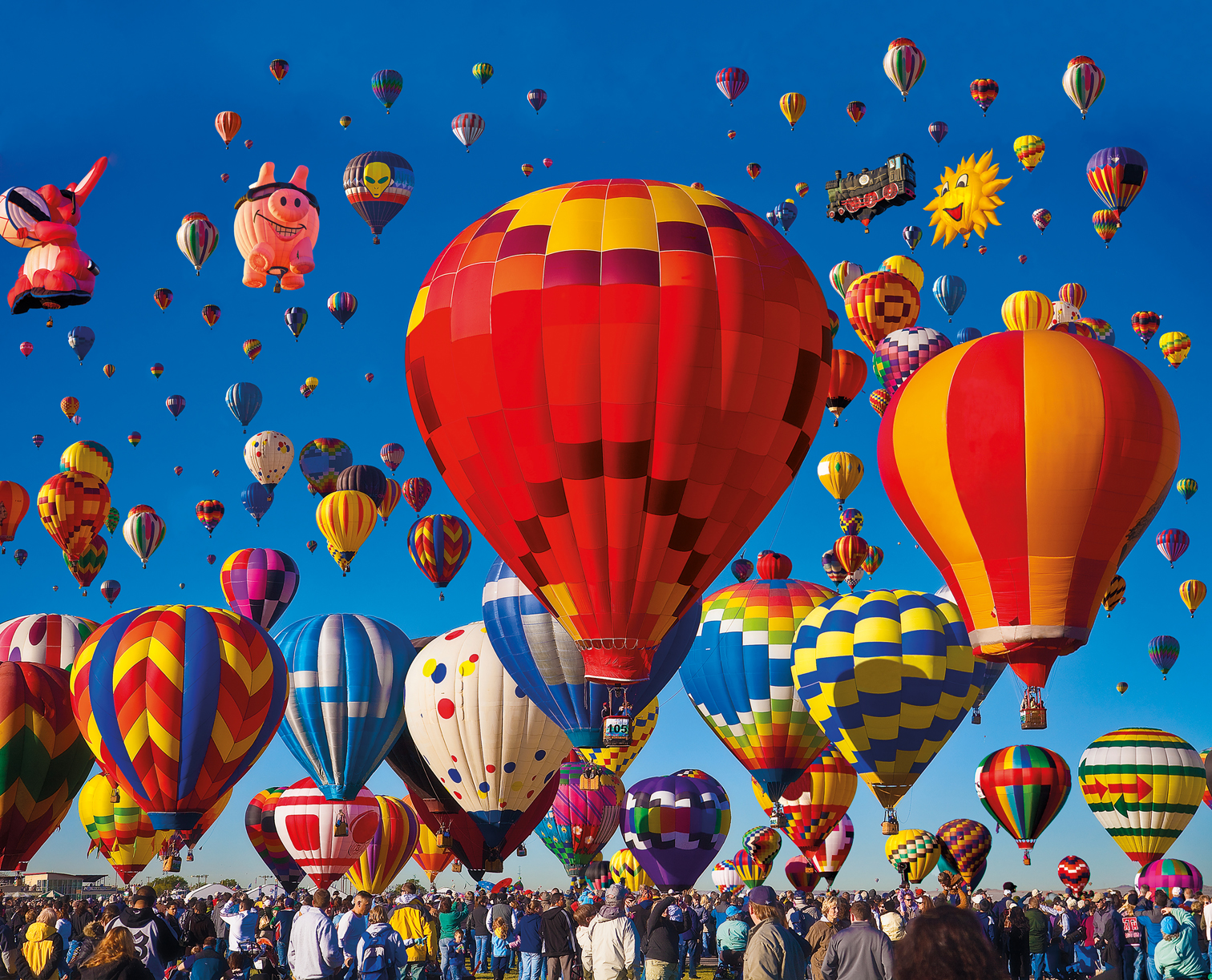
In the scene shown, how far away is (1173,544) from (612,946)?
26590 mm

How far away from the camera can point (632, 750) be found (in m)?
24.0

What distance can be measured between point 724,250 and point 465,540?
48.3ft

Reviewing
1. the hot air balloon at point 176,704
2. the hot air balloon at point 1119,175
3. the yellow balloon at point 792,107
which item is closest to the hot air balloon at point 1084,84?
the hot air balloon at point 1119,175

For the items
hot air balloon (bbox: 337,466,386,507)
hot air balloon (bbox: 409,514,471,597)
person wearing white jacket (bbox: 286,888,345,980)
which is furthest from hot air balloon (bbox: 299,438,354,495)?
person wearing white jacket (bbox: 286,888,345,980)

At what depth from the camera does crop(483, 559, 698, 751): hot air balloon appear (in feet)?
58.6

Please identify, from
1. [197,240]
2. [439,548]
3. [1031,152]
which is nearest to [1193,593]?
[1031,152]

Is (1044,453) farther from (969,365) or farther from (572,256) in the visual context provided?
(572,256)

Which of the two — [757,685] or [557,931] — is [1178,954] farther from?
[757,685]

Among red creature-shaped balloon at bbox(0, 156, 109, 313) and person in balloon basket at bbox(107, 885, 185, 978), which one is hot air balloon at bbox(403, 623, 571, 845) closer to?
red creature-shaped balloon at bbox(0, 156, 109, 313)

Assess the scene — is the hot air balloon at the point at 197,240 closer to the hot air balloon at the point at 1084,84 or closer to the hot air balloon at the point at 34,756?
the hot air balloon at the point at 34,756

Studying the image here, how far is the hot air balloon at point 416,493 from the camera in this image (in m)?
30.6

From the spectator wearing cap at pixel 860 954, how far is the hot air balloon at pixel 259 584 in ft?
72.7

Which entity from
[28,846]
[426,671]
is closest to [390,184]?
[426,671]

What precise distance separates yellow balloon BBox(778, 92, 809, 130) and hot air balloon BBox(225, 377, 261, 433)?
12954 mm
